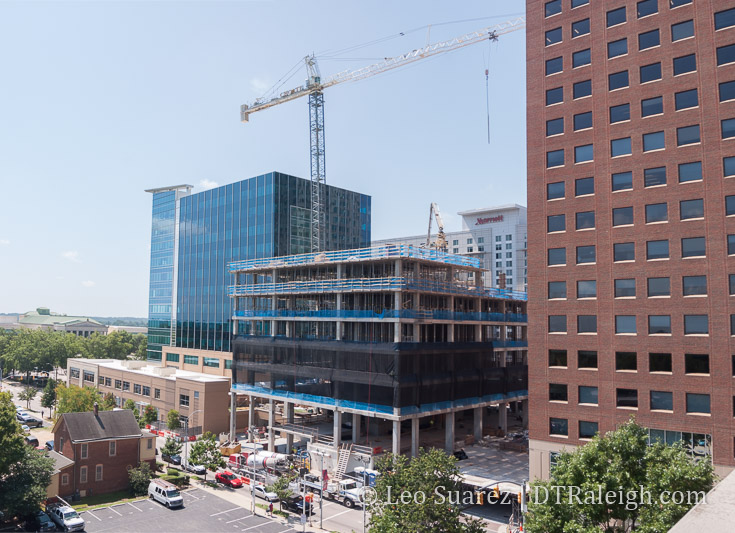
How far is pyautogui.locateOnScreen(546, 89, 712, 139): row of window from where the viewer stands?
46094mm

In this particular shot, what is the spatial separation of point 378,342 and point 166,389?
5146 centimetres

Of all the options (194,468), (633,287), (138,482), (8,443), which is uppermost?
(633,287)

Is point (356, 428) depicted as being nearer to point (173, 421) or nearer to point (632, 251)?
point (173, 421)

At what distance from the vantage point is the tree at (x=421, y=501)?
117 feet

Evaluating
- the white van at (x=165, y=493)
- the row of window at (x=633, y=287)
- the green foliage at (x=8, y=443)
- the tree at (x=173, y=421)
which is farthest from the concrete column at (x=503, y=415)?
the green foliage at (x=8, y=443)

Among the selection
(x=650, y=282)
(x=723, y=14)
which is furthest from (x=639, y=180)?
(x=723, y=14)

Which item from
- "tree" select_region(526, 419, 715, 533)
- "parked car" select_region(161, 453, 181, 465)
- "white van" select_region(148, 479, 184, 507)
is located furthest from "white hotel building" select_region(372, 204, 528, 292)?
"tree" select_region(526, 419, 715, 533)

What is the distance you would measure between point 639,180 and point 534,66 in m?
16.9

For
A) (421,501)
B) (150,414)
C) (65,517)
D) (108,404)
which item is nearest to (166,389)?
(150,414)

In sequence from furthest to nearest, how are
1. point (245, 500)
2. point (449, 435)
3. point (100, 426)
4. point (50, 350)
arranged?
point (50, 350), point (449, 435), point (100, 426), point (245, 500)

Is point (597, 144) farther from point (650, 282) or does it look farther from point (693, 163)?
point (650, 282)

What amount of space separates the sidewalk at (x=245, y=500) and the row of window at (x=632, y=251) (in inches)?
1369

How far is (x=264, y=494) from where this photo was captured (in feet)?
197

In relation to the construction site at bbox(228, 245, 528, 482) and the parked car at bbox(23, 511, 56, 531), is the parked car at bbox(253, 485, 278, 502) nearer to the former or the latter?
the construction site at bbox(228, 245, 528, 482)
